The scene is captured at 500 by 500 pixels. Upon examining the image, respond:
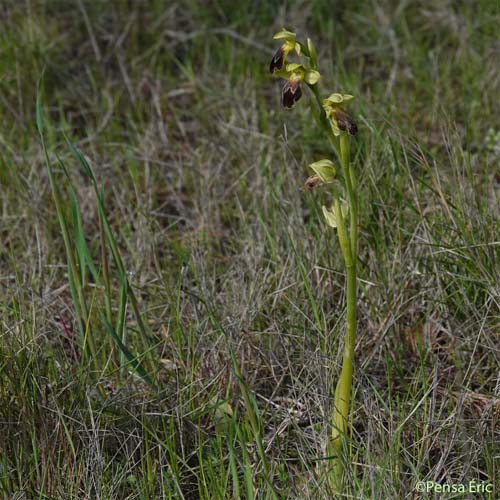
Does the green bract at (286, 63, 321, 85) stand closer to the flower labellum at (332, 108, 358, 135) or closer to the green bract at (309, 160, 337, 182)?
the flower labellum at (332, 108, 358, 135)

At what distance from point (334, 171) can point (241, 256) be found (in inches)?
32.8

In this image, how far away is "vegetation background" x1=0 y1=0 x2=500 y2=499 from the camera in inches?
88.2

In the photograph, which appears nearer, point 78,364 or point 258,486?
point 258,486

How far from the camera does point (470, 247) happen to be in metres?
2.54

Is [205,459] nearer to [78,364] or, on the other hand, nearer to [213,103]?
[78,364]

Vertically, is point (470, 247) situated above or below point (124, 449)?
above

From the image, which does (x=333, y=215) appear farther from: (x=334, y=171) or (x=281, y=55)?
(x=281, y=55)

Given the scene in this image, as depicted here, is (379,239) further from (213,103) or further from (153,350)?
(213,103)

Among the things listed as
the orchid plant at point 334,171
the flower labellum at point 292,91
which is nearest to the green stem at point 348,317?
the orchid plant at point 334,171

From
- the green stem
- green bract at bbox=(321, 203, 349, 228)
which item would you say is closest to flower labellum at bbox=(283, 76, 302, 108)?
the green stem

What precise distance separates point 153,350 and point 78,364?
22cm

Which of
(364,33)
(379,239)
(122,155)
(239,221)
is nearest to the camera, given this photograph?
(379,239)

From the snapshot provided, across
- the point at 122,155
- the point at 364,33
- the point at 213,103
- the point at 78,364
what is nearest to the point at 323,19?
the point at 364,33

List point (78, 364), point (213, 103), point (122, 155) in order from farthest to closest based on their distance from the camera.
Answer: point (213, 103), point (122, 155), point (78, 364)
